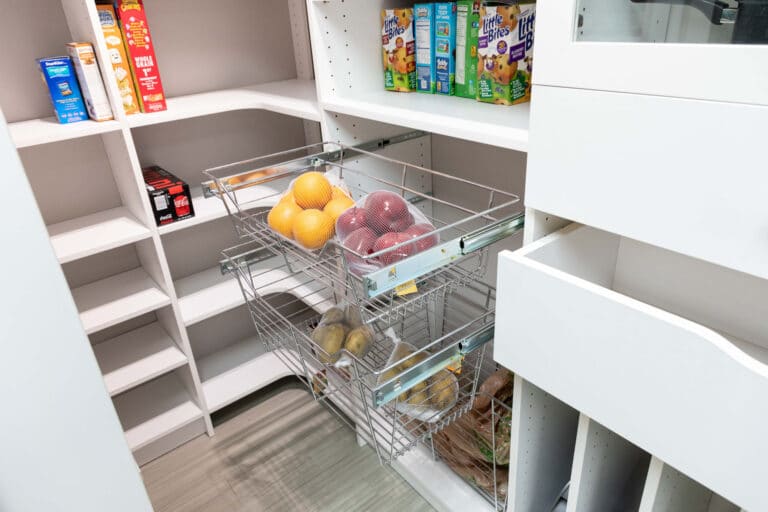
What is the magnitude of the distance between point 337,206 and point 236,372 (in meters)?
1.04

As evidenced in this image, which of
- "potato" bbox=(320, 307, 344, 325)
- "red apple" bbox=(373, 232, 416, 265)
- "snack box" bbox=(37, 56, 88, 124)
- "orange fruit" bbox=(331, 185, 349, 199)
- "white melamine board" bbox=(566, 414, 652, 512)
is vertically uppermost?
"snack box" bbox=(37, 56, 88, 124)

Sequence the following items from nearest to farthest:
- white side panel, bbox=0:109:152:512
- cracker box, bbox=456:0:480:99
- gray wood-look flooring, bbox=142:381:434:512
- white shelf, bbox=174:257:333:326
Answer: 1. white side panel, bbox=0:109:152:512
2. cracker box, bbox=456:0:480:99
3. gray wood-look flooring, bbox=142:381:434:512
4. white shelf, bbox=174:257:333:326

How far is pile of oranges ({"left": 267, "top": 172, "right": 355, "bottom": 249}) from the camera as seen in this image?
1042 mm

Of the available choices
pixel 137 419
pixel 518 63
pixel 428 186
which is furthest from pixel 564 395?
pixel 137 419

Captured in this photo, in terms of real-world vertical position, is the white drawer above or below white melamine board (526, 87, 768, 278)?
below

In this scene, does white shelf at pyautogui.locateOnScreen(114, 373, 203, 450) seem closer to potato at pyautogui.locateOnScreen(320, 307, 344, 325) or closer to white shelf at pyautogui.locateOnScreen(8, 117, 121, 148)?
potato at pyautogui.locateOnScreen(320, 307, 344, 325)

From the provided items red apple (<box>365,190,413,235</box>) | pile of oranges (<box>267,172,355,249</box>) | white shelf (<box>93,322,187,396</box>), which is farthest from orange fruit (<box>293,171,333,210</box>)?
white shelf (<box>93,322,187,396</box>)

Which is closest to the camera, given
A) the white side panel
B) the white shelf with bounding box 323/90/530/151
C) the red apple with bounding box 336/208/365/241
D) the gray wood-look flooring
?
the white side panel

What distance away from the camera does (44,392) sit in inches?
16.8

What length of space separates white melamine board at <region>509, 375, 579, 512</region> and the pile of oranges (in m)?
0.48

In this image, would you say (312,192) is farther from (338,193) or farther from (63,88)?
(63,88)

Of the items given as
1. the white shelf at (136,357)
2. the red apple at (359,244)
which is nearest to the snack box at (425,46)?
the red apple at (359,244)

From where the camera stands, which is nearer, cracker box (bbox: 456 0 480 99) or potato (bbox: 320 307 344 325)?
cracker box (bbox: 456 0 480 99)

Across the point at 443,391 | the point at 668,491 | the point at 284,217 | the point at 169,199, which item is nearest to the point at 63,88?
the point at 169,199
